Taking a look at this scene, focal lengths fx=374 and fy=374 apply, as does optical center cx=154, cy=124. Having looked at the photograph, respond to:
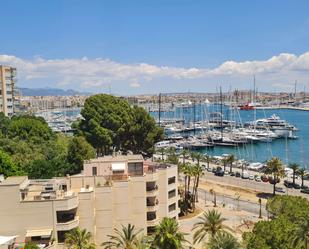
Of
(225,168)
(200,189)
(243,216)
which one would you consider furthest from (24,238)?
(225,168)

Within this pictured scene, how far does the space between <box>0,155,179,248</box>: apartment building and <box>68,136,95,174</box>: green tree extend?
9.89 metres

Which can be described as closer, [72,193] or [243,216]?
[72,193]

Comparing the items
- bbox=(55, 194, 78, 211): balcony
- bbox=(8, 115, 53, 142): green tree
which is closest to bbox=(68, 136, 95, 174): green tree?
bbox=(8, 115, 53, 142): green tree

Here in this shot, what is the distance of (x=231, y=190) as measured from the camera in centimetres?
6062

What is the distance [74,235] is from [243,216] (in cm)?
2650

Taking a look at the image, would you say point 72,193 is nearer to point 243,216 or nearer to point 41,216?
point 41,216

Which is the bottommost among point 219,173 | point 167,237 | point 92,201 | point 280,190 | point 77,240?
point 280,190

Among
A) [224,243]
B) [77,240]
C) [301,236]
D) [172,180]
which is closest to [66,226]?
[77,240]

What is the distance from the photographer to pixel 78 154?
155ft

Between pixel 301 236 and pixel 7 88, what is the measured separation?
3212 inches

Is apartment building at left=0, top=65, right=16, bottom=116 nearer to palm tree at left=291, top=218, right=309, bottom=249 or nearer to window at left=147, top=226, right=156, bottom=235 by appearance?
window at left=147, top=226, right=156, bottom=235

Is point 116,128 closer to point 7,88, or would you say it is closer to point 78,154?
point 78,154

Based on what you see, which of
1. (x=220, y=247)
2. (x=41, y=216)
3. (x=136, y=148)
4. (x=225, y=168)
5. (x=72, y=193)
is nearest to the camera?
(x=220, y=247)

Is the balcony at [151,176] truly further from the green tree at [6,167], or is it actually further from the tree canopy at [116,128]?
the tree canopy at [116,128]
